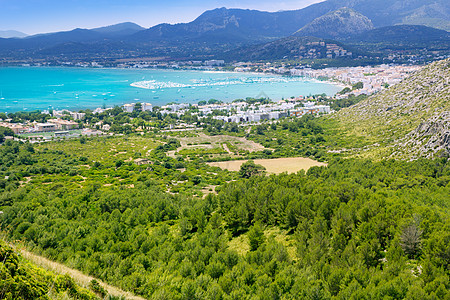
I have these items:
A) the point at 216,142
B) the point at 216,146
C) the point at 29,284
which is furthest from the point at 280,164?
the point at 29,284

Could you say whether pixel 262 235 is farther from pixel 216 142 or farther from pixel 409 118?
pixel 409 118

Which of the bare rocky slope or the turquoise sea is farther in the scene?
the turquoise sea

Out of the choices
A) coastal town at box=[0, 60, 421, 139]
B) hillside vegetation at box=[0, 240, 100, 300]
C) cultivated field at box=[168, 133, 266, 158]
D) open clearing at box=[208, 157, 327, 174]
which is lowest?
open clearing at box=[208, 157, 327, 174]

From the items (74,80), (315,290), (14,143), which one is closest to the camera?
(315,290)

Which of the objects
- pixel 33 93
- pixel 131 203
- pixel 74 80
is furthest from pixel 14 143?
pixel 74 80

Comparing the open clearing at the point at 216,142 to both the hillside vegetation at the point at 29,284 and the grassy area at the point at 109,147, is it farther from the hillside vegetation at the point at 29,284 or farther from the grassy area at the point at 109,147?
the hillside vegetation at the point at 29,284

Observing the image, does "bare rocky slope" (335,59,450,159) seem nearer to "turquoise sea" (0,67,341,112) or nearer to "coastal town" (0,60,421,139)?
"coastal town" (0,60,421,139)

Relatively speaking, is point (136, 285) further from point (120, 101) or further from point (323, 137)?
Result: point (120, 101)

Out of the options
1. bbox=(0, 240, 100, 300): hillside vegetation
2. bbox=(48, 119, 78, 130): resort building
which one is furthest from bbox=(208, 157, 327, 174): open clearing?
bbox=(48, 119, 78, 130): resort building
